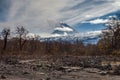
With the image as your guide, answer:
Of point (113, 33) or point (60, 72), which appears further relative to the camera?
point (113, 33)

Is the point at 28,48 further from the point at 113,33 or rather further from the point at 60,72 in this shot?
the point at 60,72

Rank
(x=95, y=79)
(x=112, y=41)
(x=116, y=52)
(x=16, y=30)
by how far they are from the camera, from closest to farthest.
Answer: (x=95, y=79), (x=116, y=52), (x=112, y=41), (x=16, y=30)

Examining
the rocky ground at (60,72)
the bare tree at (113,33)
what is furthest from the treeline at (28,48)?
the rocky ground at (60,72)

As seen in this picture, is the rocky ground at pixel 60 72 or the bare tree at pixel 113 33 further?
the bare tree at pixel 113 33

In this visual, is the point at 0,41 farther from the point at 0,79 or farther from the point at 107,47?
the point at 0,79

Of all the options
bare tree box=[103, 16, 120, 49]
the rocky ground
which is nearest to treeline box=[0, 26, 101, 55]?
bare tree box=[103, 16, 120, 49]

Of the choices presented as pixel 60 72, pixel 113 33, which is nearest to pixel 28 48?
pixel 113 33

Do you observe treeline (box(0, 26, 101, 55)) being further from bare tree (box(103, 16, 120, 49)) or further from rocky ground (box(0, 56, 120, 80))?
rocky ground (box(0, 56, 120, 80))

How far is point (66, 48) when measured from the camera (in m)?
134

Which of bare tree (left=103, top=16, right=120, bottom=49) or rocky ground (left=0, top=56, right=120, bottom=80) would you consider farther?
bare tree (left=103, top=16, right=120, bottom=49)

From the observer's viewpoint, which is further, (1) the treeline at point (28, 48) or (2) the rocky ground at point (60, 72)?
(1) the treeline at point (28, 48)

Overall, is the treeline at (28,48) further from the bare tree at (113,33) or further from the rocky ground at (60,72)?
the rocky ground at (60,72)

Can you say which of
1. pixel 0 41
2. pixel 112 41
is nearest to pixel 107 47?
pixel 112 41

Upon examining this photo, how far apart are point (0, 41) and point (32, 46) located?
21.4 m
